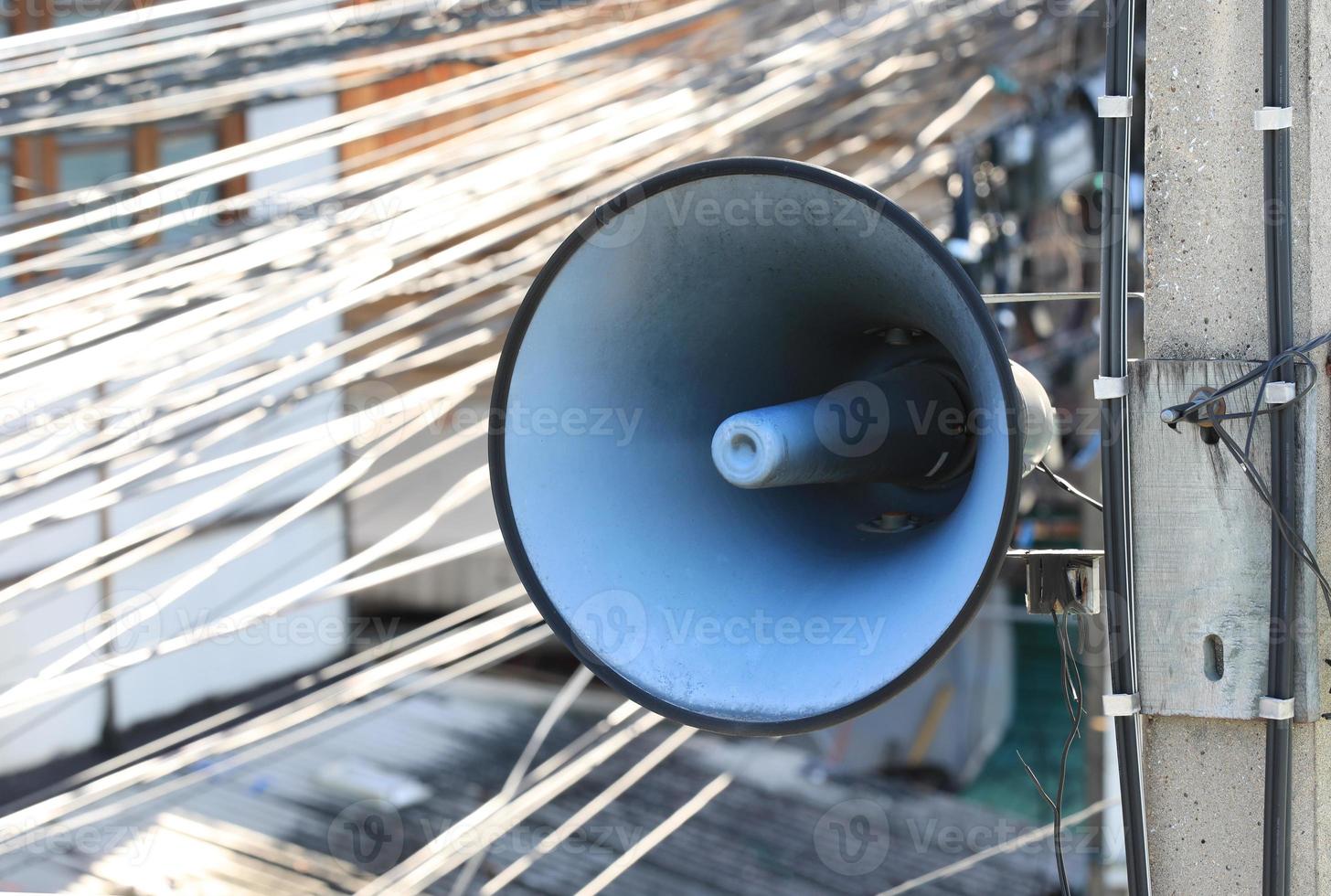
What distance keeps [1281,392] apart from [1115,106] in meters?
0.31

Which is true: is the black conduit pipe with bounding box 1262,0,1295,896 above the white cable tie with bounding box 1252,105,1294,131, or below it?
below

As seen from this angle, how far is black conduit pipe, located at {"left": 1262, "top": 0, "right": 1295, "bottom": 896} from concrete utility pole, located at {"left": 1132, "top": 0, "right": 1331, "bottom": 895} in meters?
0.03

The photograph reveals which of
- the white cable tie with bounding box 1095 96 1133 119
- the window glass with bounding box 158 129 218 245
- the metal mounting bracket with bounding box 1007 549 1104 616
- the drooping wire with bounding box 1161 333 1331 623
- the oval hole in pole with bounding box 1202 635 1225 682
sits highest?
the window glass with bounding box 158 129 218 245

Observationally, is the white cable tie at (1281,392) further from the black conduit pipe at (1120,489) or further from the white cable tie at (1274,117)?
the white cable tie at (1274,117)

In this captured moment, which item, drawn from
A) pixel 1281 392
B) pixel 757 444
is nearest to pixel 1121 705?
pixel 1281 392

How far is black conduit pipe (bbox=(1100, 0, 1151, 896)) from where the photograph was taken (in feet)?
3.69

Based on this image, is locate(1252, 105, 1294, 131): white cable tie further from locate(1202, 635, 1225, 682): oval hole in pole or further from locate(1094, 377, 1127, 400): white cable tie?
locate(1202, 635, 1225, 682): oval hole in pole

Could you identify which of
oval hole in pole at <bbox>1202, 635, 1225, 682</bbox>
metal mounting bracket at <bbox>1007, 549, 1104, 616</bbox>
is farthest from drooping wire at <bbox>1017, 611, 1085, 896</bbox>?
oval hole in pole at <bbox>1202, 635, 1225, 682</bbox>

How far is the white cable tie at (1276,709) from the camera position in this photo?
108 cm

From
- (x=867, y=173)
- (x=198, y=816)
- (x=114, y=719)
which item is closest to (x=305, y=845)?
(x=198, y=816)

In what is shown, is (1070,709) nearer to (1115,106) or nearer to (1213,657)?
(1213,657)

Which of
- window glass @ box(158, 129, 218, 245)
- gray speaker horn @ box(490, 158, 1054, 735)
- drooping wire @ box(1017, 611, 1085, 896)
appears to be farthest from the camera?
window glass @ box(158, 129, 218, 245)

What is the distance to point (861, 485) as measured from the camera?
4.14 ft

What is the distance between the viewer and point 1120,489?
3.71ft
